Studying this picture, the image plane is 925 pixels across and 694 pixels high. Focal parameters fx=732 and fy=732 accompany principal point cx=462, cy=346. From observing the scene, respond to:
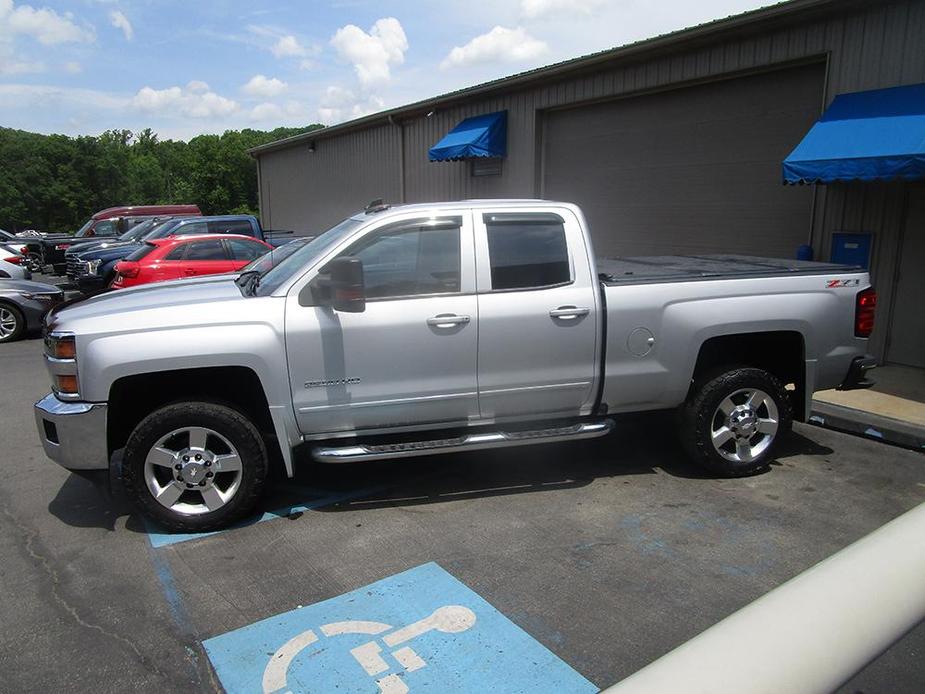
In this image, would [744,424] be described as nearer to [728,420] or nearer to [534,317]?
[728,420]

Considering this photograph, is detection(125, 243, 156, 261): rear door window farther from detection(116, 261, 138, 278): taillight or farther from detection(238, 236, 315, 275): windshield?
detection(238, 236, 315, 275): windshield

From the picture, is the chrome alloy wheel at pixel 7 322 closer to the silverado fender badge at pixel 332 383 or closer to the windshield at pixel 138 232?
the windshield at pixel 138 232

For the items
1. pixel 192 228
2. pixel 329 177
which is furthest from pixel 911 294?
pixel 329 177

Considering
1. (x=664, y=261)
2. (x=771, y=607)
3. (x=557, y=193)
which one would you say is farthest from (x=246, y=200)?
(x=771, y=607)

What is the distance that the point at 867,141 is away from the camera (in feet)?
25.3

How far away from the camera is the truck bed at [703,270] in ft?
17.0

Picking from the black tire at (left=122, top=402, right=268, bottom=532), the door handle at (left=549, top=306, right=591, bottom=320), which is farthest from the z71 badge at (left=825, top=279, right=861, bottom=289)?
the black tire at (left=122, top=402, right=268, bottom=532)

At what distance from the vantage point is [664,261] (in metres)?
6.34

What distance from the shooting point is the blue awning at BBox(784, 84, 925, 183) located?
7273 mm

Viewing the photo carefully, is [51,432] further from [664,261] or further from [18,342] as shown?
[18,342]

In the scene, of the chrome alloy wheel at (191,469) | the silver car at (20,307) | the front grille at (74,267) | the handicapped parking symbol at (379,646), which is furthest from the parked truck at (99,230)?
the handicapped parking symbol at (379,646)

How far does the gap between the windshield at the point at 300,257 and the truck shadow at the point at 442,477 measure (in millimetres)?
1397

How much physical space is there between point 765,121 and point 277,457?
314 inches

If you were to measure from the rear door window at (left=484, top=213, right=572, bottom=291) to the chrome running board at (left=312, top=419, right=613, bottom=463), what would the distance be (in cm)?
98
